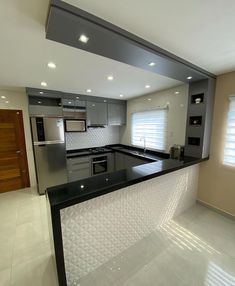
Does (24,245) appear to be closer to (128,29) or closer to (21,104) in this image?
(128,29)

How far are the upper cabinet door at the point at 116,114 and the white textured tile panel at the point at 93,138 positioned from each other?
444 millimetres

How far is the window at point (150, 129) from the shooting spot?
3.40 metres

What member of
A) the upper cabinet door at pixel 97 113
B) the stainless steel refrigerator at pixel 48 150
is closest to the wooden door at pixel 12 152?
the stainless steel refrigerator at pixel 48 150

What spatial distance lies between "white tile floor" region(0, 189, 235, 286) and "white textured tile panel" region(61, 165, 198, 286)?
4.9 inches

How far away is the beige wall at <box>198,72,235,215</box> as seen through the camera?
2344mm

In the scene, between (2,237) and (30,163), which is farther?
(30,163)

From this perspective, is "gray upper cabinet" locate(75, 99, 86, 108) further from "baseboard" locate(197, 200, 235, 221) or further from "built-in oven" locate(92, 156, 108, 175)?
"baseboard" locate(197, 200, 235, 221)

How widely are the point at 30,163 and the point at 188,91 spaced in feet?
13.2

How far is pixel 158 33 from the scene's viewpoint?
4.14 feet

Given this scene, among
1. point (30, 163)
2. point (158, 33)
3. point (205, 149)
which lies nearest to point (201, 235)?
point (205, 149)

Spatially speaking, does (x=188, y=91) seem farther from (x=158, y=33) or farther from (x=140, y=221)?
(x=140, y=221)

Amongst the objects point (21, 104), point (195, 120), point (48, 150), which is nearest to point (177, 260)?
point (195, 120)

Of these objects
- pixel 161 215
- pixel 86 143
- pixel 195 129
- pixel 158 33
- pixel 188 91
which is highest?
pixel 158 33

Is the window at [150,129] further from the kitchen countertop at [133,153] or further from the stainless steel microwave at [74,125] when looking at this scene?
the stainless steel microwave at [74,125]
